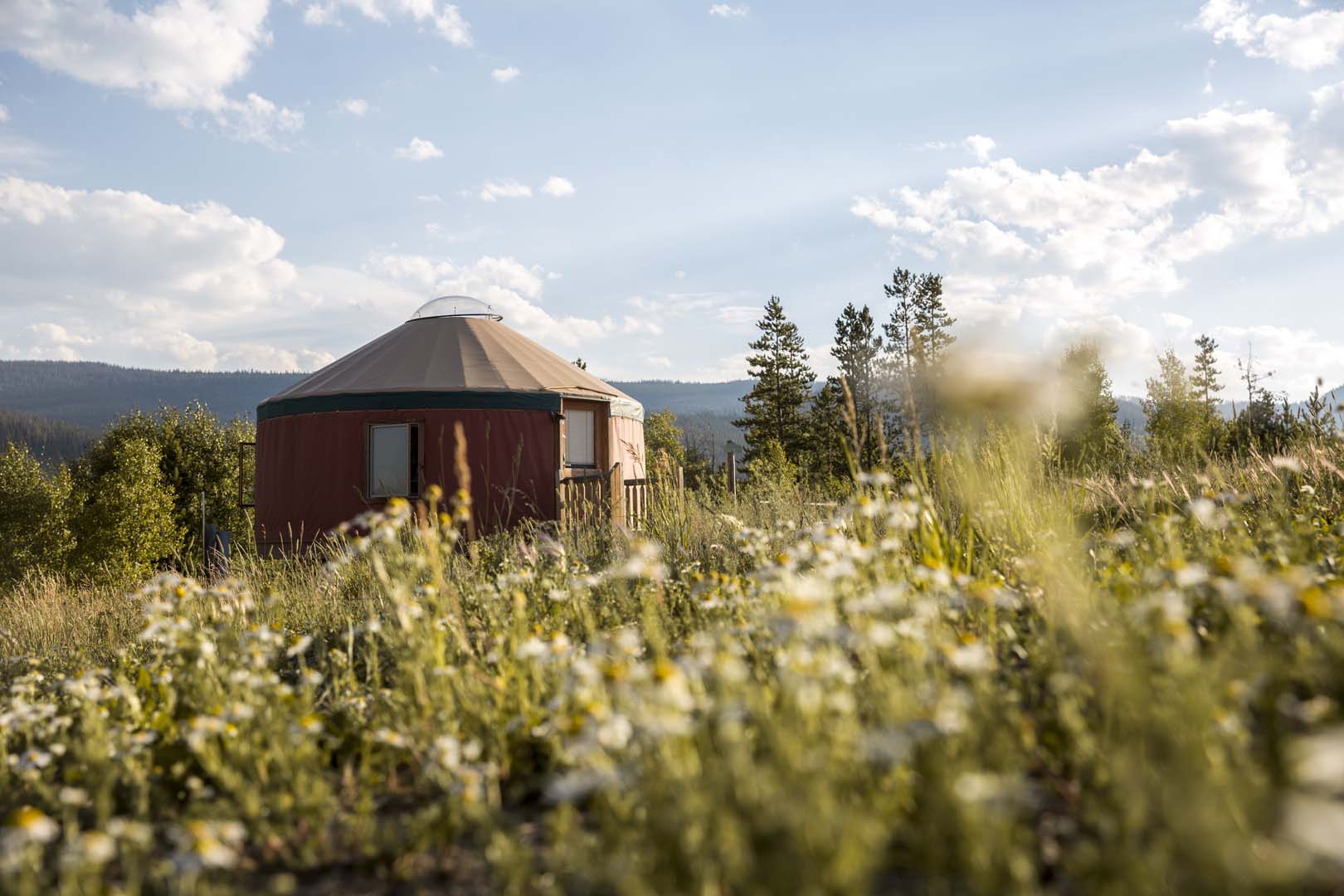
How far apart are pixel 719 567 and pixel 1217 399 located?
36731mm

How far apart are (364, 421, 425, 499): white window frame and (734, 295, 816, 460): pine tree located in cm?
1972

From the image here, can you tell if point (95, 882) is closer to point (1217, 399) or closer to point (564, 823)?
point (564, 823)

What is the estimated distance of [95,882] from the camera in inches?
60.7

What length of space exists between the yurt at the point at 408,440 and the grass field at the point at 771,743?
21.9ft

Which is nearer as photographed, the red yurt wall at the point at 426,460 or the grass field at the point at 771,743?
the grass field at the point at 771,743

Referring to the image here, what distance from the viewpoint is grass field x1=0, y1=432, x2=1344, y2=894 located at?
47.3 inches

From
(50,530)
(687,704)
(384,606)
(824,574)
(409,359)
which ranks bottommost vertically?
(50,530)

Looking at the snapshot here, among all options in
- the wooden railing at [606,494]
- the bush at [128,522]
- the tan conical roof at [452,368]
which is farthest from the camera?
the bush at [128,522]

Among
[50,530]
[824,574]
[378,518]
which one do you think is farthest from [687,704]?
[50,530]

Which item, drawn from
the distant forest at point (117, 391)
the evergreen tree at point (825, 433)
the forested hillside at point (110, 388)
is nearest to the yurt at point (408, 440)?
the evergreen tree at point (825, 433)

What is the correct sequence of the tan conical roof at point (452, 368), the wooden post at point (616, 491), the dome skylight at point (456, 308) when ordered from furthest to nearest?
1. the dome skylight at point (456, 308)
2. the tan conical roof at point (452, 368)
3. the wooden post at point (616, 491)

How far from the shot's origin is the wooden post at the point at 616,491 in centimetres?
902

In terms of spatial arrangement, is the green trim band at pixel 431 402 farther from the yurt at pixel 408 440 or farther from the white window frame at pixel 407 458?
the white window frame at pixel 407 458

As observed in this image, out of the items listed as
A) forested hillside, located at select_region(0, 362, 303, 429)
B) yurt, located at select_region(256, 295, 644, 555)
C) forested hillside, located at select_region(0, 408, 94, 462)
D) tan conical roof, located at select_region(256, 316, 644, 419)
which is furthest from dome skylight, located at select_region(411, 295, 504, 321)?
forested hillside, located at select_region(0, 362, 303, 429)
